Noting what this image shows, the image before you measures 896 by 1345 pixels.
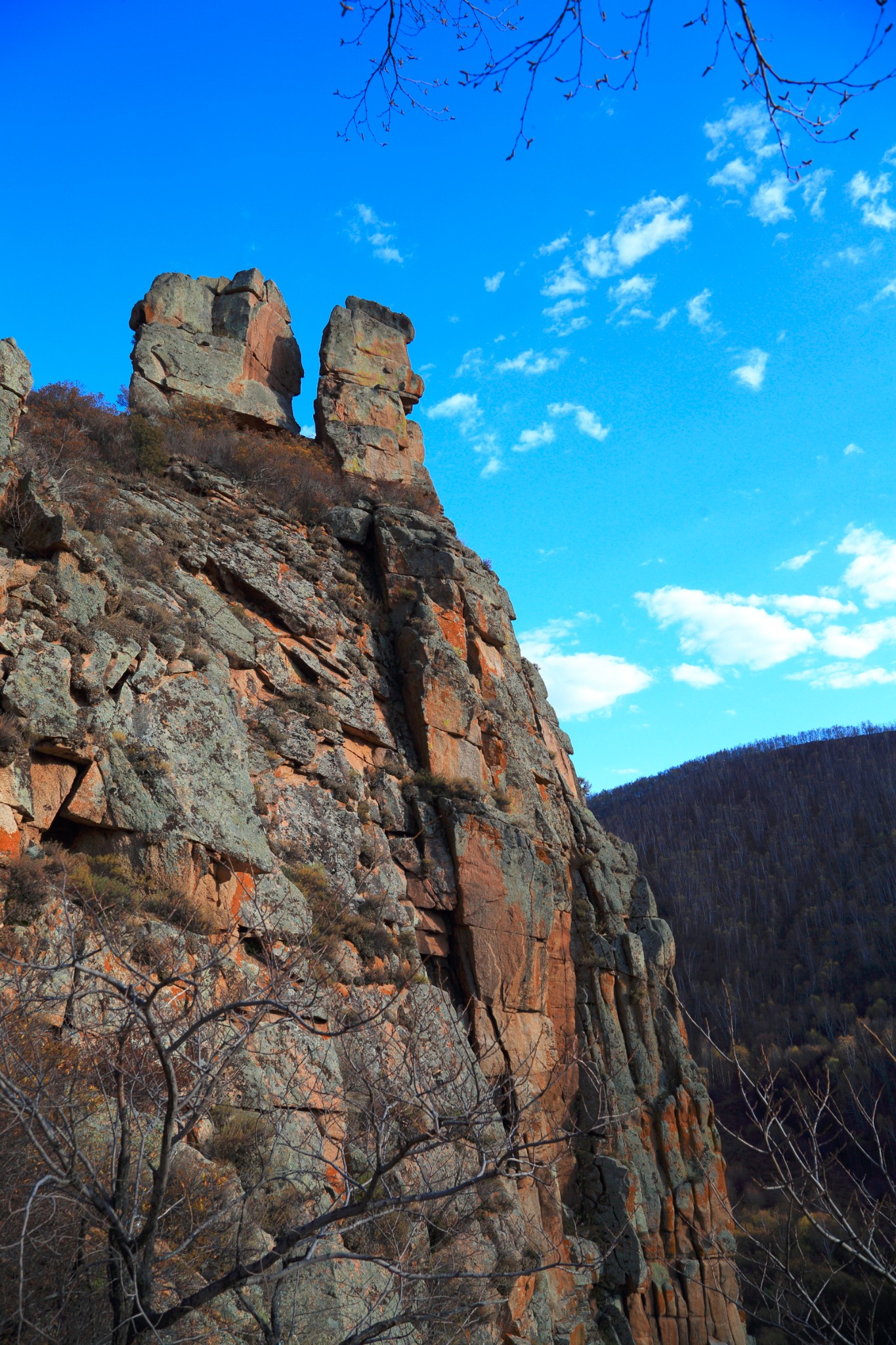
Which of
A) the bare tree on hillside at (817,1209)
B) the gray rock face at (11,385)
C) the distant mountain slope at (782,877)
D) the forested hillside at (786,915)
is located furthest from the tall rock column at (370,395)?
the distant mountain slope at (782,877)

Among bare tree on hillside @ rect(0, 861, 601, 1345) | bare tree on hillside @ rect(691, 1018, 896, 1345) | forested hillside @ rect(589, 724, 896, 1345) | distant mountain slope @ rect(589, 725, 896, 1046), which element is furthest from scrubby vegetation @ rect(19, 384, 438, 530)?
distant mountain slope @ rect(589, 725, 896, 1046)

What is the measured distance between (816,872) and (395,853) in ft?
204

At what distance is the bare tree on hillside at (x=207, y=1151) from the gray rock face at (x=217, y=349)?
55.1ft

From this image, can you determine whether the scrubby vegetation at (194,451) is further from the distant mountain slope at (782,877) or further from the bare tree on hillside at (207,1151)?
the distant mountain slope at (782,877)

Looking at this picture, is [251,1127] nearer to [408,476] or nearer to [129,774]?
[129,774]

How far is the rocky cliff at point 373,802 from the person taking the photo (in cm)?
1060

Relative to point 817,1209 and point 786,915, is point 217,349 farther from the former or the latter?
point 786,915

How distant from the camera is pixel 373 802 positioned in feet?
50.4

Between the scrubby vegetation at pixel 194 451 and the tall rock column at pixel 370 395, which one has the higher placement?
the tall rock column at pixel 370 395

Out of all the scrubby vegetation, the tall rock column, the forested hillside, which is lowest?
the forested hillside

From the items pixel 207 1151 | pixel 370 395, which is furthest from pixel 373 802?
pixel 370 395

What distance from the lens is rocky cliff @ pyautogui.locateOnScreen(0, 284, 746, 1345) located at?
10.6 m

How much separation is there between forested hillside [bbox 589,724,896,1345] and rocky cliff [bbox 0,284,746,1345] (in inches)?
489

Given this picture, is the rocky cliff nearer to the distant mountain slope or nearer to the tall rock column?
the tall rock column
